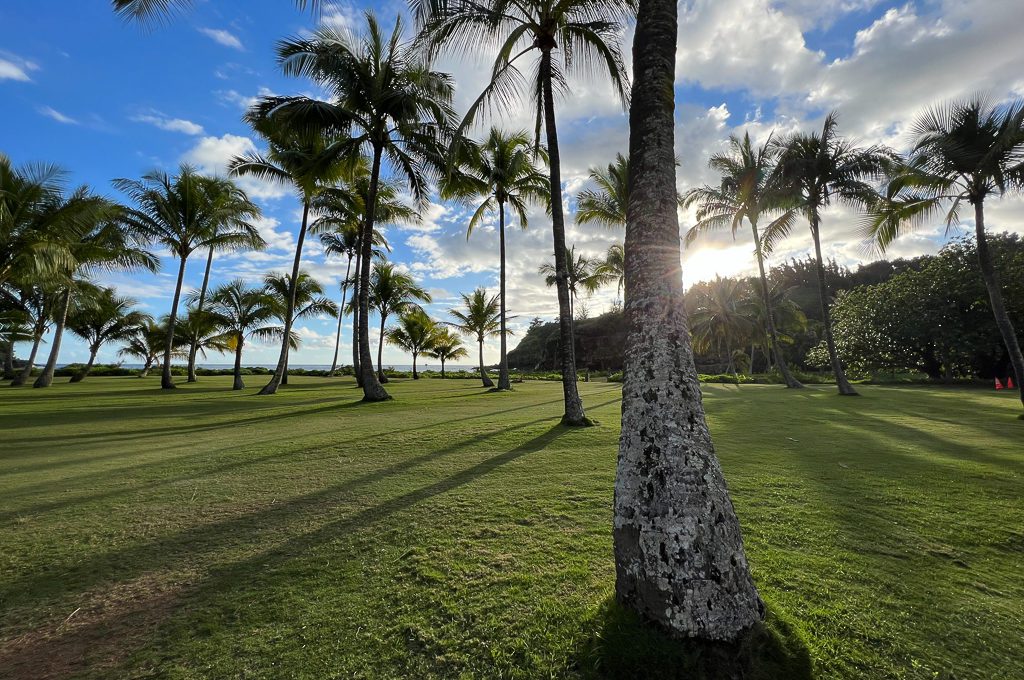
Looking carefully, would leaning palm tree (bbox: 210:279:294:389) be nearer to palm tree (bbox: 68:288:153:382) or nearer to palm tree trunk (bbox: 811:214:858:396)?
palm tree (bbox: 68:288:153:382)

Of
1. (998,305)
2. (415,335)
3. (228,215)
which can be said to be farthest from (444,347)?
(998,305)

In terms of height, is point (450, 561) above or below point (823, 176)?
below

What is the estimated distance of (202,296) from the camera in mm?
21578

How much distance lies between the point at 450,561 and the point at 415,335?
107 feet

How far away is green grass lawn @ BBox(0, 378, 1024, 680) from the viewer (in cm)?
200

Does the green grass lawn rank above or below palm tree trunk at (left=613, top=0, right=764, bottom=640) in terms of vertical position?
below

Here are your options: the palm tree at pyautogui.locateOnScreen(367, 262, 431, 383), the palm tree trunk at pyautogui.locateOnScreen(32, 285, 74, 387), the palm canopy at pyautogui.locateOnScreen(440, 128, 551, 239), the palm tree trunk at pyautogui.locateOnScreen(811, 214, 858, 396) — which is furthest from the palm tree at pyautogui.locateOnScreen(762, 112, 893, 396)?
the palm tree trunk at pyautogui.locateOnScreen(32, 285, 74, 387)

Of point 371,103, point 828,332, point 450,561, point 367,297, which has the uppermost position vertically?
point 371,103

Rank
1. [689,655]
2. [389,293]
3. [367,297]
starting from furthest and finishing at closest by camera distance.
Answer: [389,293], [367,297], [689,655]

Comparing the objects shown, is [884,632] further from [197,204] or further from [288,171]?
[197,204]

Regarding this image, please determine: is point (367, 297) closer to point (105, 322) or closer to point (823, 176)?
point (823, 176)

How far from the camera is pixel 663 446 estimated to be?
2.24m

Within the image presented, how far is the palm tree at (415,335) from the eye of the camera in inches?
1321

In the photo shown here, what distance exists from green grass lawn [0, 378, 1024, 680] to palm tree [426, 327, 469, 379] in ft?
97.4
